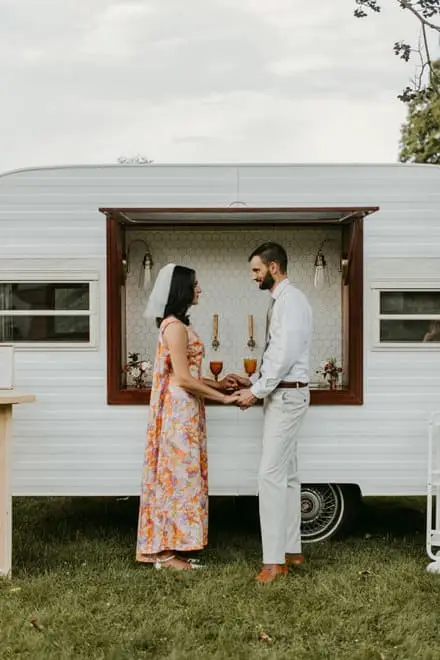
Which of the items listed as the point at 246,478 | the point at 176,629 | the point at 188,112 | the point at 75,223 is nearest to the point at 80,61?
the point at 188,112

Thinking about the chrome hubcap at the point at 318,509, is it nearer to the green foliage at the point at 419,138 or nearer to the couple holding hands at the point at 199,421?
the couple holding hands at the point at 199,421

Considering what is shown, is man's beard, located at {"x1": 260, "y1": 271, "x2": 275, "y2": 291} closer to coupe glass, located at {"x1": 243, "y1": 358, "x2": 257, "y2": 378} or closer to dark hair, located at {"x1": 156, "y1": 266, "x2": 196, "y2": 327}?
dark hair, located at {"x1": 156, "y1": 266, "x2": 196, "y2": 327}

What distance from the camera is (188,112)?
16609 mm

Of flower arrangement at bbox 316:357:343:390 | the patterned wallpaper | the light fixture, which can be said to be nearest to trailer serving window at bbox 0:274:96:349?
the patterned wallpaper

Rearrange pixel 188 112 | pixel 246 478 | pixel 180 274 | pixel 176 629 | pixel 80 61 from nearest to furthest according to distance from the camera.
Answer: pixel 176 629
pixel 180 274
pixel 246 478
pixel 80 61
pixel 188 112

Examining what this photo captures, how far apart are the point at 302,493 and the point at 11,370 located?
206 cm

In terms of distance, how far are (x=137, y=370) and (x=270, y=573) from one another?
1.65 metres

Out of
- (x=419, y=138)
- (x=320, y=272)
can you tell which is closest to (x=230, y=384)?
(x=320, y=272)

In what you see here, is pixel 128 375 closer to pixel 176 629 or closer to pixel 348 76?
pixel 176 629

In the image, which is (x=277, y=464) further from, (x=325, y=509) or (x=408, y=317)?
(x=408, y=317)

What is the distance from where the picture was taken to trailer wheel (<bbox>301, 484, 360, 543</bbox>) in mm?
6301

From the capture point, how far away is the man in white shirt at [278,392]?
5414mm

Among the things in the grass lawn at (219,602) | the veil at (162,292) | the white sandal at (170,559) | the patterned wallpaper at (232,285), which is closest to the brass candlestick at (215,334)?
the patterned wallpaper at (232,285)

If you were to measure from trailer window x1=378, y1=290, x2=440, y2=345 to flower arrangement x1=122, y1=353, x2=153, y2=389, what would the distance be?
1569 millimetres
